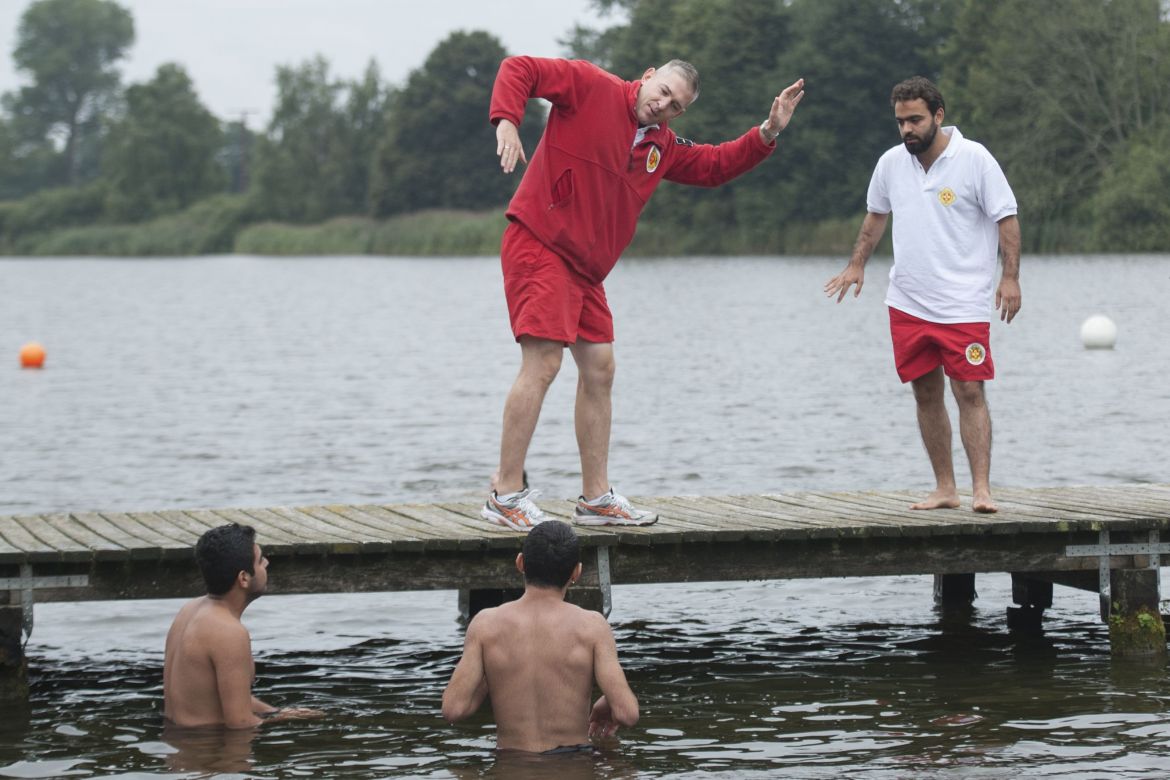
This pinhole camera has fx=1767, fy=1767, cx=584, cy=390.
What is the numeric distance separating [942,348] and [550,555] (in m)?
3.24

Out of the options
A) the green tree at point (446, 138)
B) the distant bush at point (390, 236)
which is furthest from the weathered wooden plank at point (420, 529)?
the green tree at point (446, 138)

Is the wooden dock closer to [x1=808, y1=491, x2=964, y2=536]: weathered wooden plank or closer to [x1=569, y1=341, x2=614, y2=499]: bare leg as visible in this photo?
[x1=808, y1=491, x2=964, y2=536]: weathered wooden plank

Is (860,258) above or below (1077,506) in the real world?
above

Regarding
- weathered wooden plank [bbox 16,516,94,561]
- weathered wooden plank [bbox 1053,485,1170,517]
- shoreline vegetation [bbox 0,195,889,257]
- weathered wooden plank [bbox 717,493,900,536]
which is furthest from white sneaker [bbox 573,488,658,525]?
shoreline vegetation [bbox 0,195,889,257]

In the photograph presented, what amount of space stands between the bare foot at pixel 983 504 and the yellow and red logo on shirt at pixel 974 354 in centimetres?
75

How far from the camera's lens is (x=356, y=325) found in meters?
45.2

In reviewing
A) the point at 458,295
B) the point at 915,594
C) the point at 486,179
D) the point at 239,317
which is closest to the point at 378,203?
the point at 486,179

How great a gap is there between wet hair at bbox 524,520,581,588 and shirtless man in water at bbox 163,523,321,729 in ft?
4.43

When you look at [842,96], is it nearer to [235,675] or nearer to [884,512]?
[884,512]

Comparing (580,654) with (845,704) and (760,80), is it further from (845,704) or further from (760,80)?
(760,80)

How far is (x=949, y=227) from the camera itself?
884cm

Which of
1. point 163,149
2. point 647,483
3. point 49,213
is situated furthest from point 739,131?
point 647,483

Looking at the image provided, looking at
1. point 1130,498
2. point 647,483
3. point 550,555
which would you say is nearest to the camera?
point 550,555

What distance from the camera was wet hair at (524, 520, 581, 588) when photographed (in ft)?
21.1
